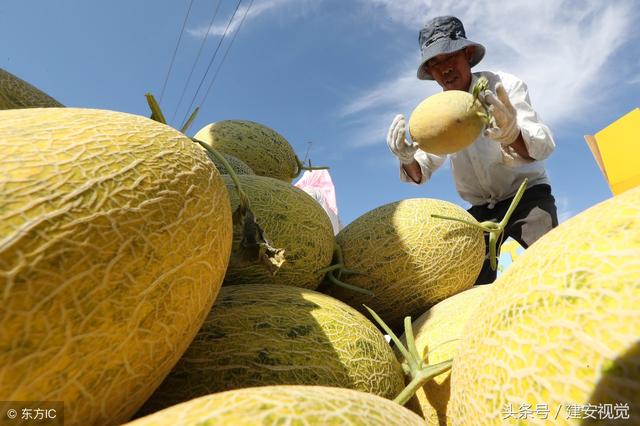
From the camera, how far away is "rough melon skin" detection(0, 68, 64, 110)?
111 cm

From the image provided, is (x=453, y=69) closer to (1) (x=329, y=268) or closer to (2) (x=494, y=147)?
(2) (x=494, y=147)

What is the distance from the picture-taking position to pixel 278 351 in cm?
85

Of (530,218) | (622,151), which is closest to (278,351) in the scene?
(622,151)

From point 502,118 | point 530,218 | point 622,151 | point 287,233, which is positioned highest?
point 502,118

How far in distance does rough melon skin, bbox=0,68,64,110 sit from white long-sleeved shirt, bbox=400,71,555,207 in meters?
2.15

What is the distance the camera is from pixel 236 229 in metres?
1.19

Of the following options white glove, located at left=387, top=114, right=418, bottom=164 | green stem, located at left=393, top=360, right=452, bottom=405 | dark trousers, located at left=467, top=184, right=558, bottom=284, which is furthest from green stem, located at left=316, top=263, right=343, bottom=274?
dark trousers, located at left=467, top=184, right=558, bottom=284

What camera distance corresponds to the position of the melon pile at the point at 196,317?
1.60ft

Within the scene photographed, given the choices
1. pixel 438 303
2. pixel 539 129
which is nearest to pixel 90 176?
pixel 438 303

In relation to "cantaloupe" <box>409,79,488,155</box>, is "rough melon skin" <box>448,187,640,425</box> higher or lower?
lower

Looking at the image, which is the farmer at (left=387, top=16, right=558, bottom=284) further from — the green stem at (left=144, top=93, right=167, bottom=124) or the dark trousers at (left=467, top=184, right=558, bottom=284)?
the green stem at (left=144, top=93, right=167, bottom=124)

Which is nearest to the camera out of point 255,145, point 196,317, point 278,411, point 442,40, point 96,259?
point 278,411

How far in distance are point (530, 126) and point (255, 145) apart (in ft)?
4.87

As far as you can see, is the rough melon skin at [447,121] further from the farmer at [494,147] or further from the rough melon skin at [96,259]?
the rough melon skin at [96,259]
